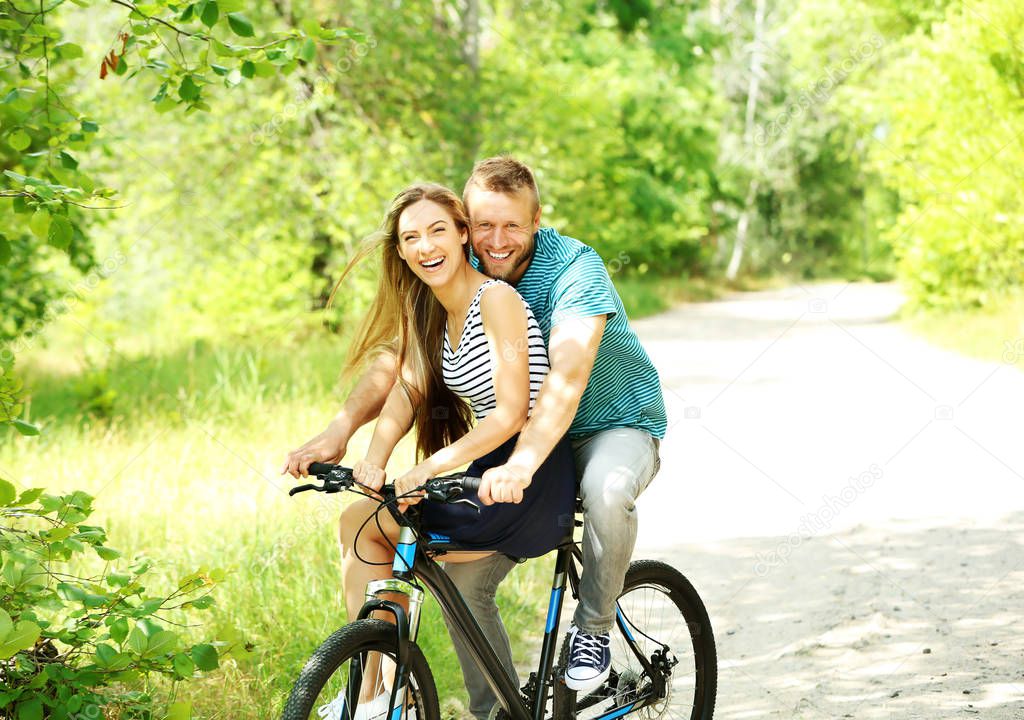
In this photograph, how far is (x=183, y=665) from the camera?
2885 millimetres

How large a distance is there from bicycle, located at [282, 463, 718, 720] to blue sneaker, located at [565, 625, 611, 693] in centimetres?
4

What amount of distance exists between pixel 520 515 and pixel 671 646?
35.9 inches

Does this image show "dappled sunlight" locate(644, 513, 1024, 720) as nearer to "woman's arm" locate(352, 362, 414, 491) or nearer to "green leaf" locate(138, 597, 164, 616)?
"woman's arm" locate(352, 362, 414, 491)

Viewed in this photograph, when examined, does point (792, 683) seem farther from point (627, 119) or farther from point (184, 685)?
point (627, 119)

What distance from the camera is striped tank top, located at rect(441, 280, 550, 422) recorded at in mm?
2961

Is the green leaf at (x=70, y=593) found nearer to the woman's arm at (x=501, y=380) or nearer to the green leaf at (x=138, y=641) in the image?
the green leaf at (x=138, y=641)

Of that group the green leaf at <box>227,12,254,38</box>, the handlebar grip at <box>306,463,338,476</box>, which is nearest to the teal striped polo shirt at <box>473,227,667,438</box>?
the handlebar grip at <box>306,463,338,476</box>

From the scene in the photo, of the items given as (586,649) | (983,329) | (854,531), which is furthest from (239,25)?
(983,329)

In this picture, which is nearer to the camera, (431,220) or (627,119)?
(431,220)

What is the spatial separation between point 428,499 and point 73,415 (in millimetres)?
6976

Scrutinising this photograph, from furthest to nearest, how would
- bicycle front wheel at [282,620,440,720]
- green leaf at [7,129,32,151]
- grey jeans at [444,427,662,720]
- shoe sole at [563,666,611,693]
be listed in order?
green leaf at [7,129,32,151], shoe sole at [563,666,611,693], grey jeans at [444,427,662,720], bicycle front wheel at [282,620,440,720]

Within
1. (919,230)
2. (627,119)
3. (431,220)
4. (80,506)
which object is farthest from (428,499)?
(627,119)

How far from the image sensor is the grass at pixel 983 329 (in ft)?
39.6

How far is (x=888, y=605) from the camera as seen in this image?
4891 millimetres
